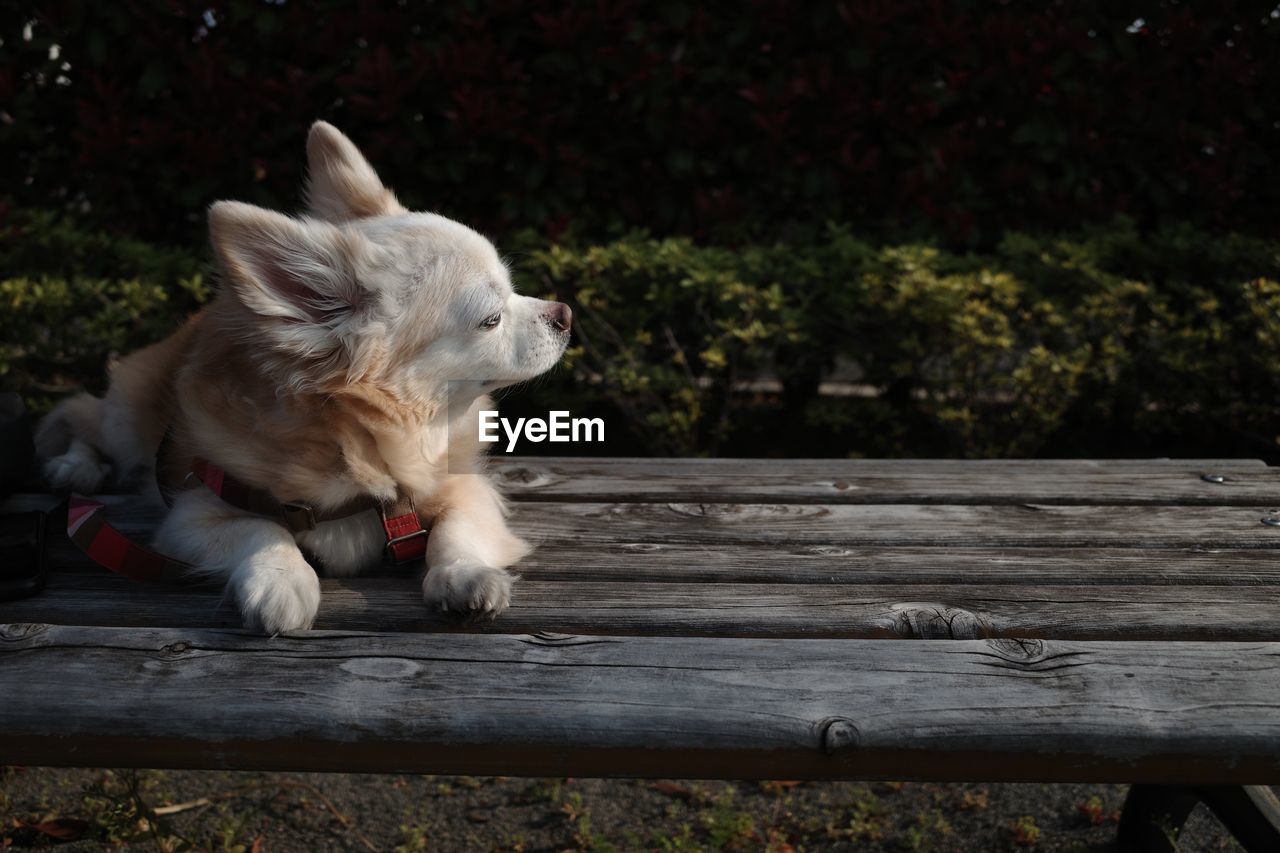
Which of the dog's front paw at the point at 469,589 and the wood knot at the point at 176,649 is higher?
the dog's front paw at the point at 469,589

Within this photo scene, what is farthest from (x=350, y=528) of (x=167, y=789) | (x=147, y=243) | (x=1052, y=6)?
(x=1052, y=6)

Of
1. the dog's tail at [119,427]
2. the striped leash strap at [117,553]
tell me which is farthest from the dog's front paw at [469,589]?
the dog's tail at [119,427]

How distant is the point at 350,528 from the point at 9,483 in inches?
40.8

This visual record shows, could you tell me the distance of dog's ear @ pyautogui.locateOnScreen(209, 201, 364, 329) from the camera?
165cm

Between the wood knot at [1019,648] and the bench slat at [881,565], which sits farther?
the bench slat at [881,565]

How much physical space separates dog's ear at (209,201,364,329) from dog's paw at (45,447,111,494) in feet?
3.53

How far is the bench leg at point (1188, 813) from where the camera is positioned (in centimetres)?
208

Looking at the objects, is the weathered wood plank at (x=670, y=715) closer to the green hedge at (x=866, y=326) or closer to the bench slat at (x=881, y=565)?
the bench slat at (x=881, y=565)

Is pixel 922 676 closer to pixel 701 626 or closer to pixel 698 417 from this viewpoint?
pixel 701 626

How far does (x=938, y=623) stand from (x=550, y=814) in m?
1.38

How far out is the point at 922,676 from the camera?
149 cm

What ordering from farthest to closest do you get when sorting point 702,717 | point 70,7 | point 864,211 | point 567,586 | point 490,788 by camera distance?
point 864,211, point 70,7, point 490,788, point 567,586, point 702,717

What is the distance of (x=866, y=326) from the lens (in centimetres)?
379

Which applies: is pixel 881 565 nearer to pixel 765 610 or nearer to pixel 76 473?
pixel 765 610
